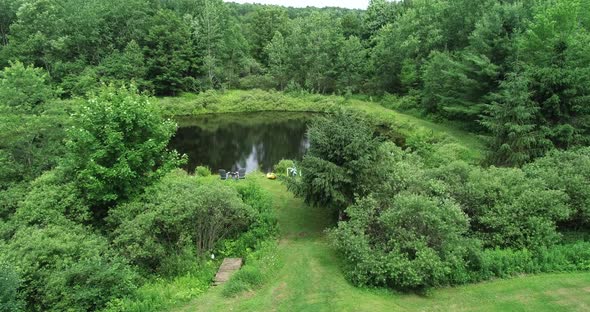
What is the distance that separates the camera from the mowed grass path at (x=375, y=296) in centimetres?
1427

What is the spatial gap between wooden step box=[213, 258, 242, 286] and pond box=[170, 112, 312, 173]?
49.8ft

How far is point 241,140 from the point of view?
1668 inches

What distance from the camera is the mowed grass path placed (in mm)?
14273

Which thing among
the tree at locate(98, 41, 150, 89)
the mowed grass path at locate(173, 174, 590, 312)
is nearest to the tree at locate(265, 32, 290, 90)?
the tree at locate(98, 41, 150, 89)

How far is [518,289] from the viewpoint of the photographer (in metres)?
15.4

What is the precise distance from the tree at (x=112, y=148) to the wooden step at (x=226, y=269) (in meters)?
5.60

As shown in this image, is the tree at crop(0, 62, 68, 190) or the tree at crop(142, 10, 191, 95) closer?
the tree at crop(0, 62, 68, 190)

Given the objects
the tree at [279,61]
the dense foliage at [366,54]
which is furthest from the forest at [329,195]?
the tree at [279,61]

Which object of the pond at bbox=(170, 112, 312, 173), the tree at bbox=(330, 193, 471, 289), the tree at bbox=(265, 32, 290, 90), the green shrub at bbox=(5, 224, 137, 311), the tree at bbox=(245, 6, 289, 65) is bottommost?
the pond at bbox=(170, 112, 312, 173)

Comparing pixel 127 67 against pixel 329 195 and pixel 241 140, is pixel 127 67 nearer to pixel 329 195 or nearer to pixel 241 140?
pixel 241 140

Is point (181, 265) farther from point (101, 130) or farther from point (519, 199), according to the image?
point (519, 199)

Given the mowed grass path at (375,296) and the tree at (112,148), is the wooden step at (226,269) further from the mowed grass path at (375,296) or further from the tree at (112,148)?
the tree at (112,148)

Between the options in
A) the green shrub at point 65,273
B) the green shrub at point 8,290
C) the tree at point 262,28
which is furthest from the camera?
the tree at point 262,28

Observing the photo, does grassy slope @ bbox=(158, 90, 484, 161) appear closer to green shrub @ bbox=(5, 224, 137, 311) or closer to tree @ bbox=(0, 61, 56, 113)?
tree @ bbox=(0, 61, 56, 113)
